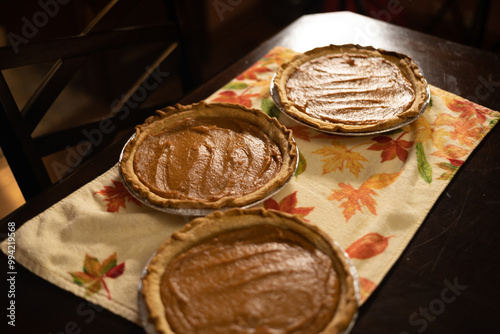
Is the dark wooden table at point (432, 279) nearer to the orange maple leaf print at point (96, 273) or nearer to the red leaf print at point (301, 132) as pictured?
the orange maple leaf print at point (96, 273)

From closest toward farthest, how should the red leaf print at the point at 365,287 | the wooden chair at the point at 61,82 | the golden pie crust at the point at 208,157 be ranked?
1. the red leaf print at the point at 365,287
2. the golden pie crust at the point at 208,157
3. the wooden chair at the point at 61,82

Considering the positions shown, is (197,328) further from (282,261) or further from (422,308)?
(422,308)

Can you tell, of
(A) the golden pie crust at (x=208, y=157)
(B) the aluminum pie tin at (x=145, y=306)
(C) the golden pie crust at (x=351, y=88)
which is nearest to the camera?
(B) the aluminum pie tin at (x=145, y=306)

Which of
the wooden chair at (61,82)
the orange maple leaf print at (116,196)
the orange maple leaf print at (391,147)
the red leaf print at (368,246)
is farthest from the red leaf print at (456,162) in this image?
the wooden chair at (61,82)

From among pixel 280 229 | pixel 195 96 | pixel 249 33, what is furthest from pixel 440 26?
pixel 280 229

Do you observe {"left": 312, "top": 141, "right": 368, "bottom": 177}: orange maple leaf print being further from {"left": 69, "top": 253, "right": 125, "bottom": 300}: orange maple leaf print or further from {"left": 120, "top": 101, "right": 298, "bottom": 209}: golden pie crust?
{"left": 69, "top": 253, "right": 125, "bottom": 300}: orange maple leaf print
